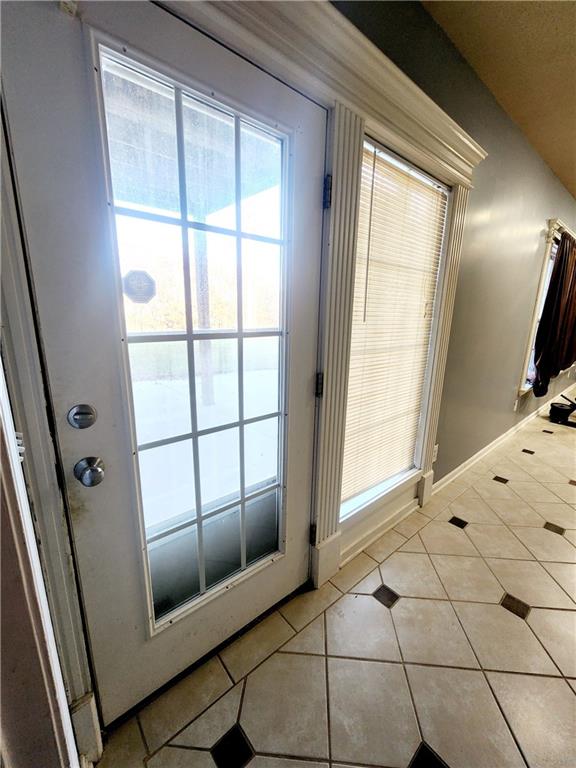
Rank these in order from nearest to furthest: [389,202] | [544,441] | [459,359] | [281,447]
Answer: [281,447], [389,202], [459,359], [544,441]

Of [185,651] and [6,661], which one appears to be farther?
[185,651]

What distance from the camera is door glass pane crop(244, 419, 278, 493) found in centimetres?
118

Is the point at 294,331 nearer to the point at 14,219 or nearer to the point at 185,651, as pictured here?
the point at 14,219

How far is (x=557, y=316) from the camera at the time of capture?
3709 millimetres

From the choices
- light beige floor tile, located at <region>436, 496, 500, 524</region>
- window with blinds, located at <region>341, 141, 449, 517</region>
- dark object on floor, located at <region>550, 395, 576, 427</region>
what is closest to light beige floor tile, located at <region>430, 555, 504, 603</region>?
light beige floor tile, located at <region>436, 496, 500, 524</region>

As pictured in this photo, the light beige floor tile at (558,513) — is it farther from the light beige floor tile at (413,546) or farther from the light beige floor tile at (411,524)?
the light beige floor tile at (413,546)

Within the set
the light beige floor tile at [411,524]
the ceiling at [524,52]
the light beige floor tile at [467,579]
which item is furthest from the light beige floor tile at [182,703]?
the ceiling at [524,52]

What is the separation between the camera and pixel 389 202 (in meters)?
1.49

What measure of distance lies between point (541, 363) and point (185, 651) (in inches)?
181

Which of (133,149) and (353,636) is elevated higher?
(133,149)

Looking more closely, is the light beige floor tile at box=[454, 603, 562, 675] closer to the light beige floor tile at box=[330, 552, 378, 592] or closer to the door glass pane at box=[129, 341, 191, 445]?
the light beige floor tile at box=[330, 552, 378, 592]

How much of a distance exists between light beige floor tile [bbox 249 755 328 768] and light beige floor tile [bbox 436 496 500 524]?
5.10 ft

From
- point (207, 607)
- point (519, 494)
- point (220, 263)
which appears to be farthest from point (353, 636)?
point (519, 494)

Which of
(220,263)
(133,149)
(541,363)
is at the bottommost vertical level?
(541,363)
